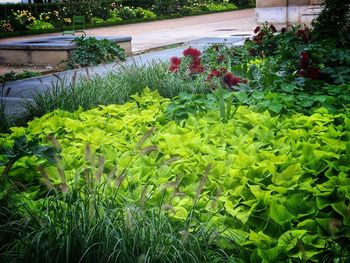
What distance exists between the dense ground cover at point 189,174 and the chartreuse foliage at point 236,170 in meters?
0.01

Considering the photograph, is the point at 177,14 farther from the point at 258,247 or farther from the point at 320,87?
the point at 258,247

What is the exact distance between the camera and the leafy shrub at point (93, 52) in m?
12.1

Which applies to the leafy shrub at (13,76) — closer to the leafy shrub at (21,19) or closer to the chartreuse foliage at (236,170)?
the chartreuse foliage at (236,170)

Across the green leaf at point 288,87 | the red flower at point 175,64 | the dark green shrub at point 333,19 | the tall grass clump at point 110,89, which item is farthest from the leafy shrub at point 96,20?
the green leaf at point 288,87

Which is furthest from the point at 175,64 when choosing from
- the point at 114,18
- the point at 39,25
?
the point at 114,18

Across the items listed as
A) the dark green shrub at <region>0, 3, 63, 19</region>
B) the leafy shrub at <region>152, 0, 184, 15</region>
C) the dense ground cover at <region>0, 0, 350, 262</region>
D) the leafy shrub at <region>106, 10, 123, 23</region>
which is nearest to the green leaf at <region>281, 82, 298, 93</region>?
the dense ground cover at <region>0, 0, 350, 262</region>

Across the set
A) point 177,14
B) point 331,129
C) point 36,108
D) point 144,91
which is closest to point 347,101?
point 331,129

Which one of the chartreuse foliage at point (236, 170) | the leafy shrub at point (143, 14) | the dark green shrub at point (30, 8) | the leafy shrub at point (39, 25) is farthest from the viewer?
the leafy shrub at point (143, 14)

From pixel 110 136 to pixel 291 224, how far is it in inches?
78.7

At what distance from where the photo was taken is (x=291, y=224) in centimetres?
292

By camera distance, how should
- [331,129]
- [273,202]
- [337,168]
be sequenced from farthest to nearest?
[331,129] → [337,168] → [273,202]

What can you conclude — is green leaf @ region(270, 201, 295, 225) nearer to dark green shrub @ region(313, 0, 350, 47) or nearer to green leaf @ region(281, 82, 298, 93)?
green leaf @ region(281, 82, 298, 93)

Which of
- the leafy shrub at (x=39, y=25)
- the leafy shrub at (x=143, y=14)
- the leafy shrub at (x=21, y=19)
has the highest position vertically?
the leafy shrub at (x=21, y=19)

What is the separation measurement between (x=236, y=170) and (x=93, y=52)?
9.42 meters
